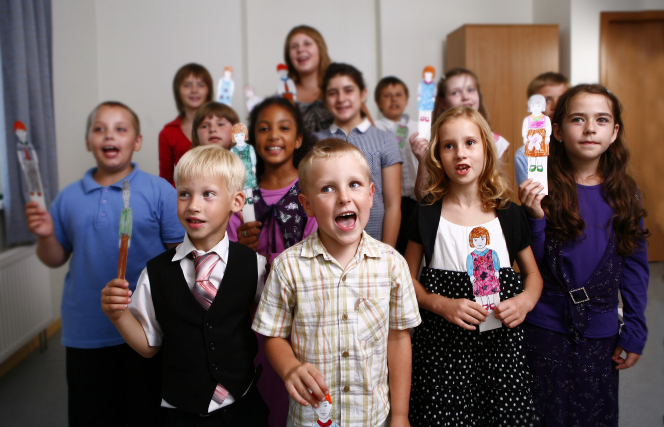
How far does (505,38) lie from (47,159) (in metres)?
3.93

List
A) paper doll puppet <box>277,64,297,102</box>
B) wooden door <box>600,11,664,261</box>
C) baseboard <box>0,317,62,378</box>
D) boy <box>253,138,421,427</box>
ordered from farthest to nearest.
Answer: wooden door <box>600,11,664,261</box> < baseboard <box>0,317,62,378</box> < paper doll puppet <box>277,64,297,102</box> < boy <box>253,138,421,427</box>

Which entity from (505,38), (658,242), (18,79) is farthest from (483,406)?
(505,38)

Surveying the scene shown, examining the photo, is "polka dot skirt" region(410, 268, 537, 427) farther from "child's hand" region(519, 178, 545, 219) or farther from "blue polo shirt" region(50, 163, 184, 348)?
"blue polo shirt" region(50, 163, 184, 348)

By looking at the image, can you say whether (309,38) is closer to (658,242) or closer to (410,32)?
(410,32)

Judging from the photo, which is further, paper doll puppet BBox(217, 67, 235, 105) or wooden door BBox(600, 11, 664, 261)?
wooden door BBox(600, 11, 664, 261)

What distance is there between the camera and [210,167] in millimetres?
1234

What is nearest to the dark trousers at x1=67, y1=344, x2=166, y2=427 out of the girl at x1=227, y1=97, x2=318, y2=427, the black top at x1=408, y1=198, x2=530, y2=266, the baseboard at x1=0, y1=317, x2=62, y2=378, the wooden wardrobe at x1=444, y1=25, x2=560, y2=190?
A: the girl at x1=227, y1=97, x2=318, y2=427

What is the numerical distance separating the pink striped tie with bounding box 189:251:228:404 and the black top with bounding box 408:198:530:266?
1.95 ft

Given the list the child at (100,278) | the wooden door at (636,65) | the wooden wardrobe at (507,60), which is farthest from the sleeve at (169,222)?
the wooden door at (636,65)

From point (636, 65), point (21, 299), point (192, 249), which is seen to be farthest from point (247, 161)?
point (636, 65)

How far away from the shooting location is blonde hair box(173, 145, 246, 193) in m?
1.23

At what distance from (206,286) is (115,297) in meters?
0.21

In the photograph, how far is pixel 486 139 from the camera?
141 cm

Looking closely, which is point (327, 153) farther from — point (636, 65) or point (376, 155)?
point (636, 65)
